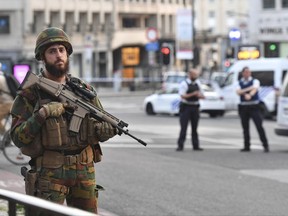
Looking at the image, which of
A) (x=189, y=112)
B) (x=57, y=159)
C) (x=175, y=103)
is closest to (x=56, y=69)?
(x=57, y=159)

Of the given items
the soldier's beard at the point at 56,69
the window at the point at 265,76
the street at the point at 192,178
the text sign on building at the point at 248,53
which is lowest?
the street at the point at 192,178

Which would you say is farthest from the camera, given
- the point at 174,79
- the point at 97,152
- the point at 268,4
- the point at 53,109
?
the point at 268,4

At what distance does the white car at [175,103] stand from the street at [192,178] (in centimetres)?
1005

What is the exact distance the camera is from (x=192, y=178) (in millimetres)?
12250

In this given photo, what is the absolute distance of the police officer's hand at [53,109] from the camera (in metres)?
5.12

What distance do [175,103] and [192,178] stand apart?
18.7 m

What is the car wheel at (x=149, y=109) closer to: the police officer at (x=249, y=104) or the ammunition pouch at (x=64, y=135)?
the police officer at (x=249, y=104)

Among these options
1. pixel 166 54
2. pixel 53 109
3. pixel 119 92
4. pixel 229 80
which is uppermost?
pixel 53 109

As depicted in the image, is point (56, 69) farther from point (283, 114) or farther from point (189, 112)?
point (283, 114)

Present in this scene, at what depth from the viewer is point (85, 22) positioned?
6738 cm

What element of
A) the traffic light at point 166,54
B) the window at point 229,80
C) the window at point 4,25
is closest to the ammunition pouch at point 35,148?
the window at point 229,80

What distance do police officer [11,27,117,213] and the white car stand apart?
24.4m

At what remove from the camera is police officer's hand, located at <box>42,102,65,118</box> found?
512 cm

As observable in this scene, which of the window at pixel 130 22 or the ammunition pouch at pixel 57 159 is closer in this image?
the ammunition pouch at pixel 57 159
